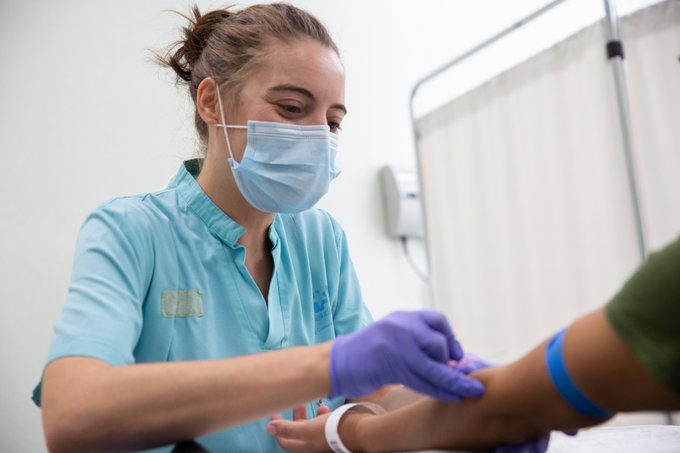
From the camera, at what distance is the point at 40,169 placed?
1.87 meters

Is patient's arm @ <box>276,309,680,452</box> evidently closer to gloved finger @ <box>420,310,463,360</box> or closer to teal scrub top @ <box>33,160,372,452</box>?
gloved finger @ <box>420,310,463,360</box>

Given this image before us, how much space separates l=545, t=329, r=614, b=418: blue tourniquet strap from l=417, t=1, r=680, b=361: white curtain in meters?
1.34

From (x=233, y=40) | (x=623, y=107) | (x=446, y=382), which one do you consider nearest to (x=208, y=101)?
(x=233, y=40)

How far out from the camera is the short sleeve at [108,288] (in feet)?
2.97

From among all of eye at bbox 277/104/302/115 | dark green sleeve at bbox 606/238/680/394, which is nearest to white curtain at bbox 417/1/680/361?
eye at bbox 277/104/302/115

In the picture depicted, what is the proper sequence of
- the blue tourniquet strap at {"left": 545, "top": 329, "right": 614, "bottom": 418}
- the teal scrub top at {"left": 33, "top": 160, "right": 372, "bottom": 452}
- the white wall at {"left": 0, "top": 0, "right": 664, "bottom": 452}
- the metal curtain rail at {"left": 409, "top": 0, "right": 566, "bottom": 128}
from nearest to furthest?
the blue tourniquet strap at {"left": 545, "top": 329, "right": 614, "bottom": 418}
the teal scrub top at {"left": 33, "top": 160, "right": 372, "bottom": 452}
the white wall at {"left": 0, "top": 0, "right": 664, "bottom": 452}
the metal curtain rail at {"left": 409, "top": 0, "right": 566, "bottom": 128}

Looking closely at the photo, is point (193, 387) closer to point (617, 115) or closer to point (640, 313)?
point (640, 313)

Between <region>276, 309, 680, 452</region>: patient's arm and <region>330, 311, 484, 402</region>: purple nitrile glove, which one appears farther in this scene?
<region>330, 311, 484, 402</region>: purple nitrile glove

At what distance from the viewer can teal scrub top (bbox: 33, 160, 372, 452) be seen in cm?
95

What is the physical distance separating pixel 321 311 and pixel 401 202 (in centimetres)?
144

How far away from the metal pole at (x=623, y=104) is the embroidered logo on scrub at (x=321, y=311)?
3.36 feet

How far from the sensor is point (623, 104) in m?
1.87

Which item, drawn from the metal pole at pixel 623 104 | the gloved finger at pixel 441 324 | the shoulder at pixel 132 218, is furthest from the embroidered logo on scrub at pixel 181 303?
the metal pole at pixel 623 104

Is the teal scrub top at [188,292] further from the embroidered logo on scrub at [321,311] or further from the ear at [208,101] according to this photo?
the ear at [208,101]
